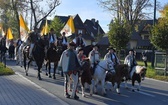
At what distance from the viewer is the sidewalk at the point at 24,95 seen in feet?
35.4

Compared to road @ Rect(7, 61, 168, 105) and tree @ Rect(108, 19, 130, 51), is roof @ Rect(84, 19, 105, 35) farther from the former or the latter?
road @ Rect(7, 61, 168, 105)

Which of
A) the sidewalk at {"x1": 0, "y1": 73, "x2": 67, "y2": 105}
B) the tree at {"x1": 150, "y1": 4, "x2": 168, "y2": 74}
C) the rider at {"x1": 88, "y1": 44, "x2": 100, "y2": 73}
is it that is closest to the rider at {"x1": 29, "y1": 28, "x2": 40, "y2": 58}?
the sidewalk at {"x1": 0, "y1": 73, "x2": 67, "y2": 105}

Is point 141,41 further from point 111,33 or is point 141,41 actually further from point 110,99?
point 110,99

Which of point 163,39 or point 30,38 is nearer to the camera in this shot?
point 30,38

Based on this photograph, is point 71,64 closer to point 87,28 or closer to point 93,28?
point 87,28

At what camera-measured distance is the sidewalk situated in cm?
1079

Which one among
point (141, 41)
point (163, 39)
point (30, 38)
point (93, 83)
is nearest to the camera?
point (93, 83)

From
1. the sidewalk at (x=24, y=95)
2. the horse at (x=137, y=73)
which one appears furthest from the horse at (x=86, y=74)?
the horse at (x=137, y=73)

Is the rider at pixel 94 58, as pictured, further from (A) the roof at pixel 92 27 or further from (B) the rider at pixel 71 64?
(A) the roof at pixel 92 27

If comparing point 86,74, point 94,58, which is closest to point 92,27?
point 94,58

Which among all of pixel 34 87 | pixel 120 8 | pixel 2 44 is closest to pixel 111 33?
pixel 2 44

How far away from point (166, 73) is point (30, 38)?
1162 centimetres

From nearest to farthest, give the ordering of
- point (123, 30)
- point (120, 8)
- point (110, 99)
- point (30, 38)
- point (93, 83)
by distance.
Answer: point (110, 99), point (93, 83), point (30, 38), point (123, 30), point (120, 8)

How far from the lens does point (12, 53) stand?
3494 cm
